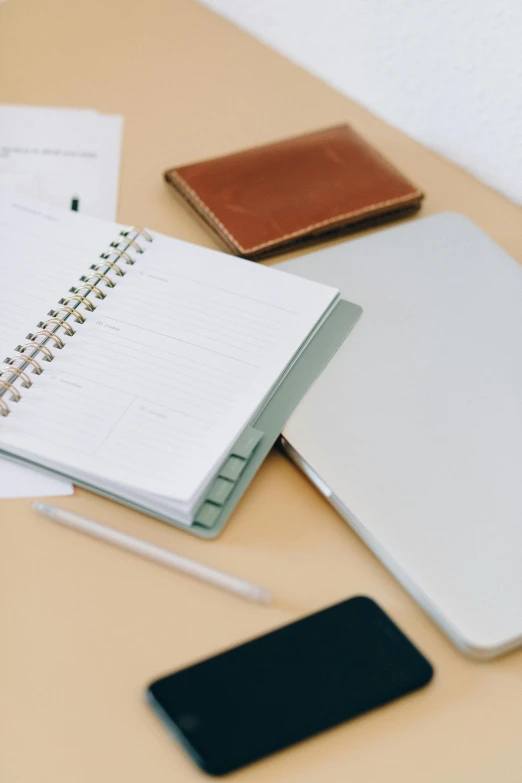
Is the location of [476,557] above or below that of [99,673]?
above

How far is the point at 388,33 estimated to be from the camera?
3.13 ft

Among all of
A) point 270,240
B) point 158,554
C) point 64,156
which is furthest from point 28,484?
point 64,156

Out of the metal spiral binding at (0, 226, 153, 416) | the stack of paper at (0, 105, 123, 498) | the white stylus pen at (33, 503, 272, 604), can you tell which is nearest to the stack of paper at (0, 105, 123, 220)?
the stack of paper at (0, 105, 123, 498)

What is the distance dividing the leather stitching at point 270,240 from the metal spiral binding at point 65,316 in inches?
3.0

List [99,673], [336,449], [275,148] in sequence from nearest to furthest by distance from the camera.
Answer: [99,673] → [336,449] → [275,148]

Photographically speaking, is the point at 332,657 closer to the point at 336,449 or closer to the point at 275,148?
the point at 336,449

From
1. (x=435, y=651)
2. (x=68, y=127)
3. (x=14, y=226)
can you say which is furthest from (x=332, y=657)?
(x=68, y=127)

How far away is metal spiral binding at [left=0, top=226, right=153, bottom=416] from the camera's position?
65 centimetres

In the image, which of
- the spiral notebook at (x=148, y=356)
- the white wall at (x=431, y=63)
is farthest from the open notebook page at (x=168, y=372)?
the white wall at (x=431, y=63)

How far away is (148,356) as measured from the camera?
2.22 feet

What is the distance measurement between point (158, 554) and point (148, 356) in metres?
0.17

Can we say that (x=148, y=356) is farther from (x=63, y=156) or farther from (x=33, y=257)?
(x=63, y=156)

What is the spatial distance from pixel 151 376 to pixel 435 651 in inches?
11.3

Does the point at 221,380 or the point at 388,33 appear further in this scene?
the point at 388,33
